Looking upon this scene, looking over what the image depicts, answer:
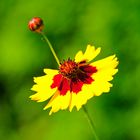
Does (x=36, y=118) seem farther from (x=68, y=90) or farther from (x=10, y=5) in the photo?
(x=68, y=90)

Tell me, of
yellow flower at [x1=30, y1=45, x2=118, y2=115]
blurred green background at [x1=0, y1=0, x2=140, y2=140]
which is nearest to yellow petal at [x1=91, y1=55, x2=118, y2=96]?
yellow flower at [x1=30, y1=45, x2=118, y2=115]

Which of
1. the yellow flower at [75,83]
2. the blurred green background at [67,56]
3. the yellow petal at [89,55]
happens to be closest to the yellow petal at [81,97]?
the yellow flower at [75,83]

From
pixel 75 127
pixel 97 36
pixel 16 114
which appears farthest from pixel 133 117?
pixel 16 114

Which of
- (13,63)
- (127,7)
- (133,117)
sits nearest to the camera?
(133,117)

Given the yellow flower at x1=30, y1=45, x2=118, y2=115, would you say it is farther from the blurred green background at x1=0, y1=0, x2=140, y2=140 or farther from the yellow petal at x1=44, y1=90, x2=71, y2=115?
the blurred green background at x1=0, y1=0, x2=140, y2=140

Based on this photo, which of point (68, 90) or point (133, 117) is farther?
point (133, 117)

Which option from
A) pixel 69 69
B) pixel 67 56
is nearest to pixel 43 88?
pixel 69 69
